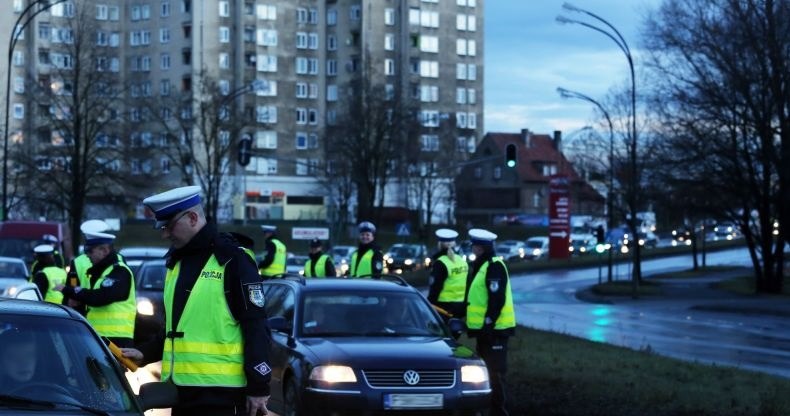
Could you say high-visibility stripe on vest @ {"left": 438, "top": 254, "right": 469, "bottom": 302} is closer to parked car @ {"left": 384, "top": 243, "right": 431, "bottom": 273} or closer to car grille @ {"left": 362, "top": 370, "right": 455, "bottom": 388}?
car grille @ {"left": 362, "top": 370, "right": 455, "bottom": 388}

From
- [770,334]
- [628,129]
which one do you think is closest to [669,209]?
[628,129]

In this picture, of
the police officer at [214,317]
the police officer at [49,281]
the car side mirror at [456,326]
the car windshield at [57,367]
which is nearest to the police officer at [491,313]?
the car side mirror at [456,326]

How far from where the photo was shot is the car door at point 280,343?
12.3 m

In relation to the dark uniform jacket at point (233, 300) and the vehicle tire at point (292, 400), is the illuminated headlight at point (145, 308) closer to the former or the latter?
the vehicle tire at point (292, 400)

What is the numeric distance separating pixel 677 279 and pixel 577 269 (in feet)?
37.0

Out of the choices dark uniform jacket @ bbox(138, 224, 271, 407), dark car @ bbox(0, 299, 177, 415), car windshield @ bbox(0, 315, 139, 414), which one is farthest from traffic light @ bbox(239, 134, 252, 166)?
car windshield @ bbox(0, 315, 139, 414)

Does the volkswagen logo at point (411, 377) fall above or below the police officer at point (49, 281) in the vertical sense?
below

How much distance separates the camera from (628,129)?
2242 inches

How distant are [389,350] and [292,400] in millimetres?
1035

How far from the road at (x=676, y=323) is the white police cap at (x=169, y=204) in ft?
45.4

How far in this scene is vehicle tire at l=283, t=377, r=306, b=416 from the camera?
11.6 m

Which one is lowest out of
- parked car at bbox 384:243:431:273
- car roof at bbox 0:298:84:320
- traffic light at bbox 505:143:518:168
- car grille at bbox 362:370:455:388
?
parked car at bbox 384:243:431:273

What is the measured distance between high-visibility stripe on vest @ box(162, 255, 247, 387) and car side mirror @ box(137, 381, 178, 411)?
0.18 metres

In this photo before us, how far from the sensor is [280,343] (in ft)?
41.4
